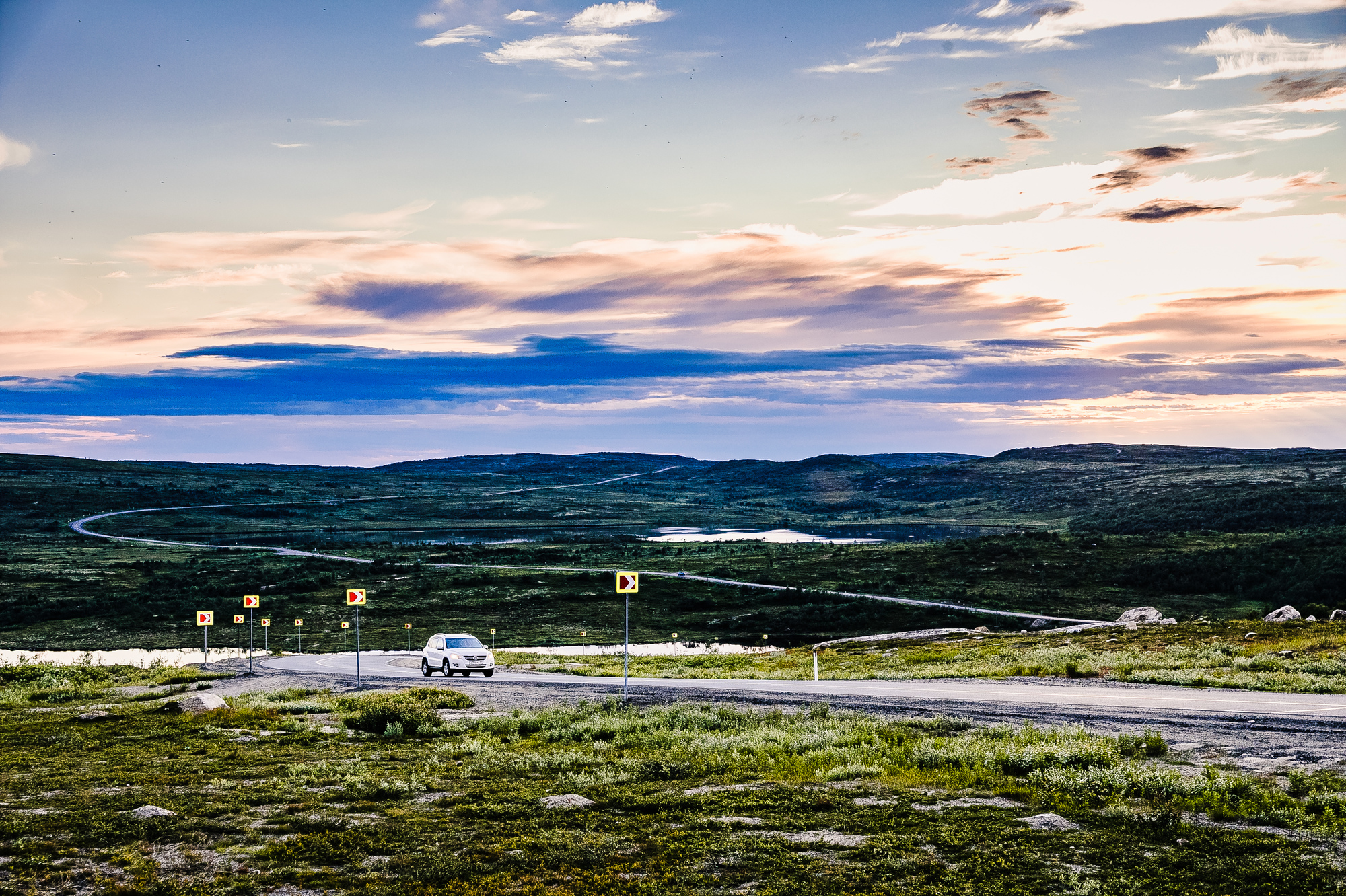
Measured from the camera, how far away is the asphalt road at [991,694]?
19.7 m

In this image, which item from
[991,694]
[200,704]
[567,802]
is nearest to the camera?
[567,802]

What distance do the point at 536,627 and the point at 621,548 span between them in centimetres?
6141

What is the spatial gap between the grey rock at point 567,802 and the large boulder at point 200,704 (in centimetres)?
1649

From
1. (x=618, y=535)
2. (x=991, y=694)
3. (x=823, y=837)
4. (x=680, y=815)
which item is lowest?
(x=618, y=535)

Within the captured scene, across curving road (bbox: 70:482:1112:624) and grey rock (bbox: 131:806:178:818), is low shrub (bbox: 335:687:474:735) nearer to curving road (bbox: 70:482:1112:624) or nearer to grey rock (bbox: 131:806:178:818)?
grey rock (bbox: 131:806:178:818)

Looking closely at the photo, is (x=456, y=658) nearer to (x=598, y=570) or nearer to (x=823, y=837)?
(x=823, y=837)

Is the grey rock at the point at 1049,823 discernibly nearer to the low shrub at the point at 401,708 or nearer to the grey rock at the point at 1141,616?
the low shrub at the point at 401,708

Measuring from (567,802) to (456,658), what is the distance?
81.4 ft

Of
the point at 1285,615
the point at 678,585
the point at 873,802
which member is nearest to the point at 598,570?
the point at 678,585

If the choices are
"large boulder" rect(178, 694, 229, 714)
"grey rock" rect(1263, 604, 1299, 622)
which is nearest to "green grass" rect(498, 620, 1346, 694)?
"grey rock" rect(1263, 604, 1299, 622)

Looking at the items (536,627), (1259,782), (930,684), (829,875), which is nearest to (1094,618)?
(536,627)

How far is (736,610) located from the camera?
8275 cm

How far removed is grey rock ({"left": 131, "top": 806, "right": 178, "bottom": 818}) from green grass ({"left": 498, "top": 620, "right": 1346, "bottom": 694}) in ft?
79.0

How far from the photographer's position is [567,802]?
42.9 feet
